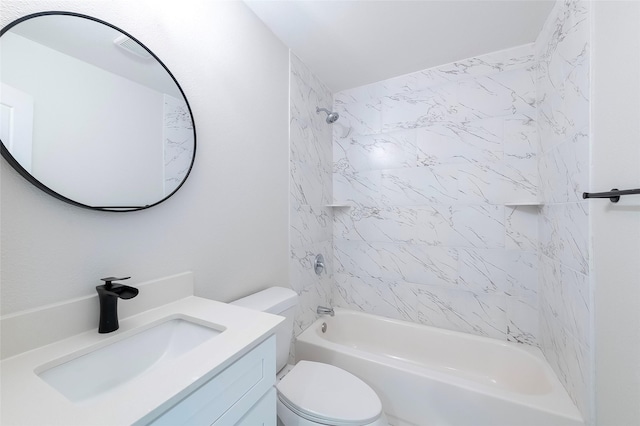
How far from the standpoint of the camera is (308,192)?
196 centimetres

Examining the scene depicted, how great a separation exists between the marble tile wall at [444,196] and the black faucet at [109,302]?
5.84 feet

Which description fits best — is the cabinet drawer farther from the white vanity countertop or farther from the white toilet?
the white toilet

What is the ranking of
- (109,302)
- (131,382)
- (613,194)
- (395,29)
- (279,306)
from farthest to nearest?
(395,29) → (279,306) → (613,194) → (109,302) → (131,382)

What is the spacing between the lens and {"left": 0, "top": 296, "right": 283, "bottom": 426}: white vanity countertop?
1.47 ft

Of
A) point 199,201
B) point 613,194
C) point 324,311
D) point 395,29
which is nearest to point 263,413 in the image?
point 199,201

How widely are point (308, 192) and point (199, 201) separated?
0.96m

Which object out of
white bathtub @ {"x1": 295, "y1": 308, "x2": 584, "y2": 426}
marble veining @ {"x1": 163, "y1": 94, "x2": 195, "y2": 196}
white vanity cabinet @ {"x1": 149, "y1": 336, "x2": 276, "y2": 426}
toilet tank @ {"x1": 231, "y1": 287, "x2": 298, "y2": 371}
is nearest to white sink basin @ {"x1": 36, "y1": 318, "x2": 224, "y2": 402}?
white vanity cabinet @ {"x1": 149, "y1": 336, "x2": 276, "y2": 426}

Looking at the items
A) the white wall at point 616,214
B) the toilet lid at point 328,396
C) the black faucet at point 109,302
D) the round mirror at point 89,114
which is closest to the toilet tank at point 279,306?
the toilet lid at point 328,396

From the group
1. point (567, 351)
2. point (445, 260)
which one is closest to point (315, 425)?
point (567, 351)

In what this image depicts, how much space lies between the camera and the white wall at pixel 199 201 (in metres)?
0.67

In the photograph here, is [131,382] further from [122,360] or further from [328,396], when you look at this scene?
[328,396]

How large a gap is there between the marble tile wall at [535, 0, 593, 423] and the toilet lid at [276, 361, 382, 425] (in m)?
0.96

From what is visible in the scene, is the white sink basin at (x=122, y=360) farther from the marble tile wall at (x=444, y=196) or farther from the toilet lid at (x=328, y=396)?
the marble tile wall at (x=444, y=196)

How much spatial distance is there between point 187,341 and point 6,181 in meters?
0.67
